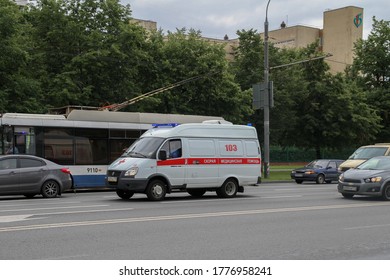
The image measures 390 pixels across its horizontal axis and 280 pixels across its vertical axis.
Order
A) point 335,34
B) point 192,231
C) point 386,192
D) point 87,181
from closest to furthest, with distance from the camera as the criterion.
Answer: point 192,231 → point 386,192 → point 87,181 → point 335,34

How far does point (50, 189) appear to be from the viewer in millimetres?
17391

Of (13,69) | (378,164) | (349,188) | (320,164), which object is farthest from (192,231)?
A: (320,164)

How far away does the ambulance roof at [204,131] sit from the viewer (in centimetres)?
1697

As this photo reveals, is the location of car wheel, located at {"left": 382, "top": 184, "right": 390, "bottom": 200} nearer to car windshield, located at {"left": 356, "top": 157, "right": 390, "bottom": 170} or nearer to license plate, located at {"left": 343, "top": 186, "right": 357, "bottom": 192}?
car windshield, located at {"left": 356, "top": 157, "right": 390, "bottom": 170}

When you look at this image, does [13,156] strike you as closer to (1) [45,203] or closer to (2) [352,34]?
(1) [45,203]

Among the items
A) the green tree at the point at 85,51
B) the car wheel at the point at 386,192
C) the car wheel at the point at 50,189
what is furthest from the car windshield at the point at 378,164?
the green tree at the point at 85,51

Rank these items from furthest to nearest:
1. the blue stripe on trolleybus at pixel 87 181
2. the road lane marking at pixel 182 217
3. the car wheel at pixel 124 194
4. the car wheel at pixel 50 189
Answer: the blue stripe on trolleybus at pixel 87 181 → the car wheel at pixel 50 189 → the car wheel at pixel 124 194 → the road lane marking at pixel 182 217

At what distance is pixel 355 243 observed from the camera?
8.91 meters

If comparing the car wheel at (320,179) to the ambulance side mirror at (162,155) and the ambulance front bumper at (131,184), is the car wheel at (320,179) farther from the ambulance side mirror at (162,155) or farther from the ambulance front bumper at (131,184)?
the ambulance front bumper at (131,184)

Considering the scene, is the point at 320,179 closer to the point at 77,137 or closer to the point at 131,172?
the point at 77,137

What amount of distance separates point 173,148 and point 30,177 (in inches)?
187

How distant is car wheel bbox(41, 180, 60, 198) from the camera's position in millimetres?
17203

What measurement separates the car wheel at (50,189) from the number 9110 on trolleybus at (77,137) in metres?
2.86
